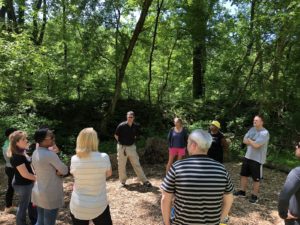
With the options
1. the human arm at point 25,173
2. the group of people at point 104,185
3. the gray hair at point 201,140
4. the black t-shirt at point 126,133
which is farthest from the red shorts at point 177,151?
the gray hair at point 201,140

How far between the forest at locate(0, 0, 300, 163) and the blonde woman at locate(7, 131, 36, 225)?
21.6ft

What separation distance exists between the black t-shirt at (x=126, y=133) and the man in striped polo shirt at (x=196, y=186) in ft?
17.8

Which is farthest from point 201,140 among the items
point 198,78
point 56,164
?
point 198,78

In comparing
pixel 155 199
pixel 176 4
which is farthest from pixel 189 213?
pixel 176 4

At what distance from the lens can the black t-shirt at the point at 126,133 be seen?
8.44m

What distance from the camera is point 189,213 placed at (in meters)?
2.98

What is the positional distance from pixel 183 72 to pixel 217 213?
636 inches

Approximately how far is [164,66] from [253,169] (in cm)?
1185

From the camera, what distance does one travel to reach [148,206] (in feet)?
23.2

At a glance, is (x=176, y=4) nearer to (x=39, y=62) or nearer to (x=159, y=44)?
(x=159, y=44)

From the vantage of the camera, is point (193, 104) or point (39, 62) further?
point (193, 104)

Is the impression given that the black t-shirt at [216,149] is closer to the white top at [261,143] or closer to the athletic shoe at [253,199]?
the white top at [261,143]

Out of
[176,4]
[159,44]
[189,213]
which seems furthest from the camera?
[159,44]

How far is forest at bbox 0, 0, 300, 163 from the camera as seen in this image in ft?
41.9
